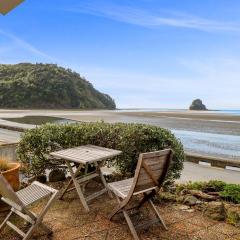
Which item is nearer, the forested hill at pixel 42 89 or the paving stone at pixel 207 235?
the paving stone at pixel 207 235

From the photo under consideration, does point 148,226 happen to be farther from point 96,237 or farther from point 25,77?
point 25,77

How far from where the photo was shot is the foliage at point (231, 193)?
20.6ft

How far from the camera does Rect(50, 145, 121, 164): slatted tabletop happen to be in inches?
224

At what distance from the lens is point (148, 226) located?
5102 mm

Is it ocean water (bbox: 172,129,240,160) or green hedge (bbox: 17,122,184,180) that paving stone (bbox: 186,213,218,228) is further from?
ocean water (bbox: 172,129,240,160)

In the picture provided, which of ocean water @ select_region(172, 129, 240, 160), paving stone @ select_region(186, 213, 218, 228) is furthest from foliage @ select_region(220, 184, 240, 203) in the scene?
ocean water @ select_region(172, 129, 240, 160)

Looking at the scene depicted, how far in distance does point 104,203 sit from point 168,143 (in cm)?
182

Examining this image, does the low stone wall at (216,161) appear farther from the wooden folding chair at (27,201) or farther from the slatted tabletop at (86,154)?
the wooden folding chair at (27,201)

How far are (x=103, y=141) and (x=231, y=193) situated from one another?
99.0 inches

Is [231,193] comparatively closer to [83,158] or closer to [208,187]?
[208,187]

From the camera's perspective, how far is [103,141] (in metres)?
7.32

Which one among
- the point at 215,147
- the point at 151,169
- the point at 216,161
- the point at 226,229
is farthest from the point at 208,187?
the point at 215,147

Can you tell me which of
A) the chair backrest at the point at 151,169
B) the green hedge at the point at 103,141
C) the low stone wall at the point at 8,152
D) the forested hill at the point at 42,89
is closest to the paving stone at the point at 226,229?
the chair backrest at the point at 151,169

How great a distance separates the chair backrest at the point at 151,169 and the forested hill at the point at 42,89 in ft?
287
